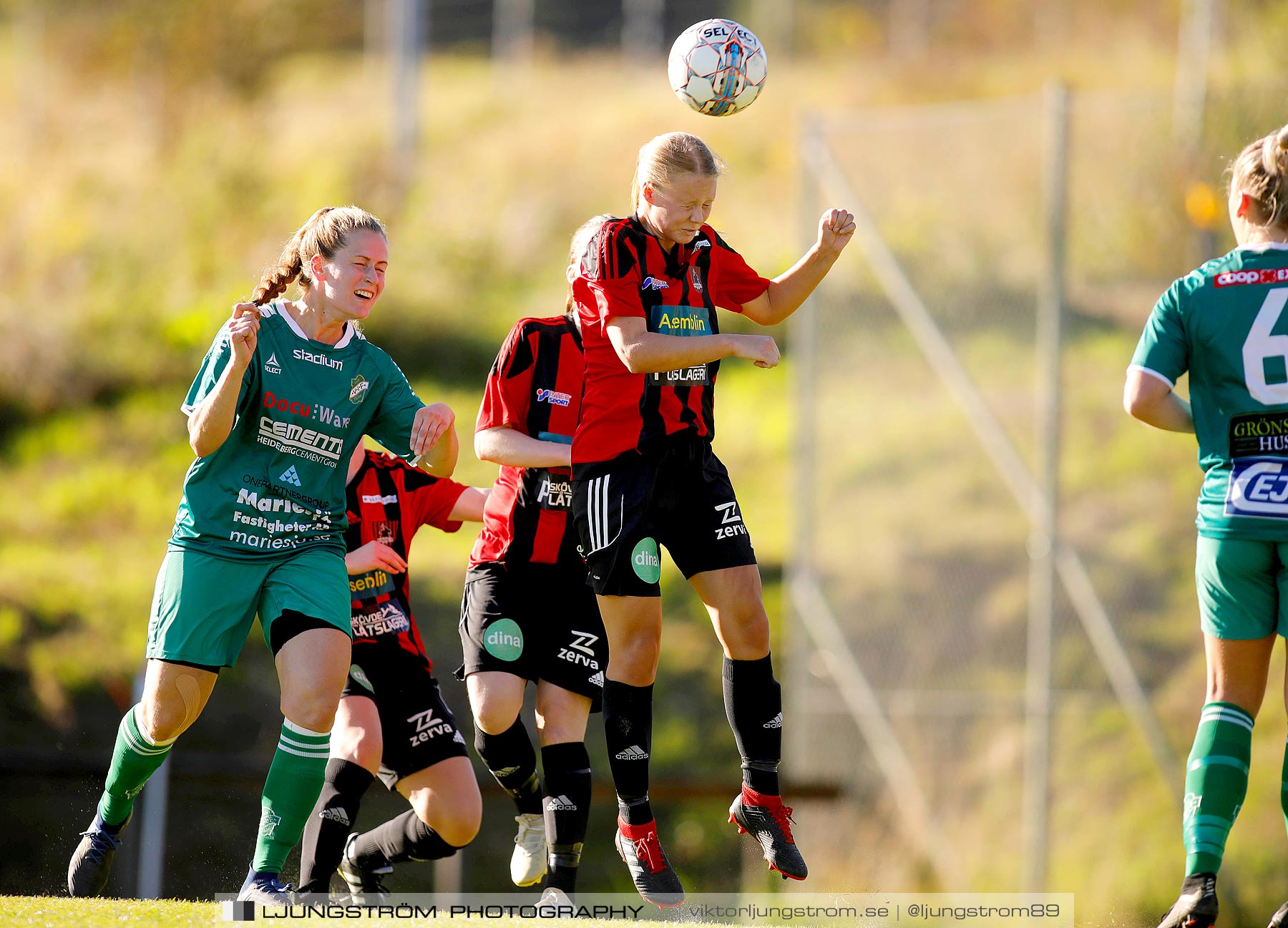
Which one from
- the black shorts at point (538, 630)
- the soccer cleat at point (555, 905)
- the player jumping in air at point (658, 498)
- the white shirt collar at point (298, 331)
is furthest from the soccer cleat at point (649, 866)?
the white shirt collar at point (298, 331)

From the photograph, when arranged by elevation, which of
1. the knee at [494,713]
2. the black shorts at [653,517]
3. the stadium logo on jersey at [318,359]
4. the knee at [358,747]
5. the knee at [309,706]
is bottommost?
the knee at [358,747]

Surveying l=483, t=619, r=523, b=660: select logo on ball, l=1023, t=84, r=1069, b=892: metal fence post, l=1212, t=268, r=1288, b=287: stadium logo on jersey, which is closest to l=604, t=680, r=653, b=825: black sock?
l=483, t=619, r=523, b=660: select logo on ball

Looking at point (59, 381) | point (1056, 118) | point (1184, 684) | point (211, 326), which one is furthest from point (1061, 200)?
point (59, 381)

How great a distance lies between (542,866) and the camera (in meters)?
5.54

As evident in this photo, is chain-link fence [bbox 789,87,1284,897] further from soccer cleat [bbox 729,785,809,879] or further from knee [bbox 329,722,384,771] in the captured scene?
knee [bbox 329,722,384,771]

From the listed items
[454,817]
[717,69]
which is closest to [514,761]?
[454,817]

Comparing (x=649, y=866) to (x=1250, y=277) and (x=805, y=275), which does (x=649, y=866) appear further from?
(x=1250, y=277)

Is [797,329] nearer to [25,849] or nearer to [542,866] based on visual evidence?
[542,866]

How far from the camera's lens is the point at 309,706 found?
4207 mm

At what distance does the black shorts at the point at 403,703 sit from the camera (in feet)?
17.8

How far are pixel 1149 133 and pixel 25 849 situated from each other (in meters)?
8.23

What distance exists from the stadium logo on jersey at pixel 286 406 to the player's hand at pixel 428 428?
1.05 feet

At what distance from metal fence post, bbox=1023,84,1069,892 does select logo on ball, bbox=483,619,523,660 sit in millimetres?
4116

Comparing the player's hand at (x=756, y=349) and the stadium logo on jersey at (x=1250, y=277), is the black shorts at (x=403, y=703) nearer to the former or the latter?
the player's hand at (x=756, y=349)
